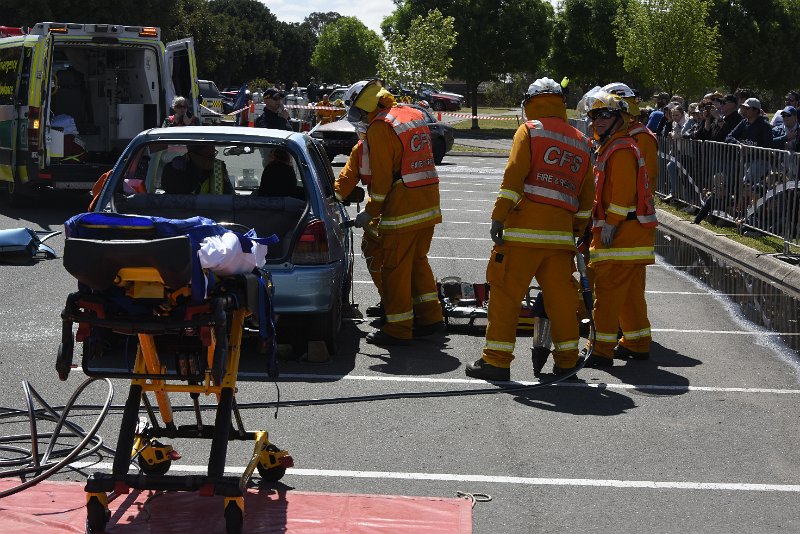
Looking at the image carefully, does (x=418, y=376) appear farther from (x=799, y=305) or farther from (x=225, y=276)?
(x=799, y=305)

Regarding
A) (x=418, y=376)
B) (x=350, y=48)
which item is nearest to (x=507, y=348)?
(x=418, y=376)

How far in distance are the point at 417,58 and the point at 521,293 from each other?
33.1m

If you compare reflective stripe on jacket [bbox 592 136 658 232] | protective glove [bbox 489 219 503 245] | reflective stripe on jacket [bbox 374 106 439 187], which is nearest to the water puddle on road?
reflective stripe on jacket [bbox 592 136 658 232]

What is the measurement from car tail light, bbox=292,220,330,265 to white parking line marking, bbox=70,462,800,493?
2.41m

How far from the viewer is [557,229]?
7.79 metres

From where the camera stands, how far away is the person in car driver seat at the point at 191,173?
914cm

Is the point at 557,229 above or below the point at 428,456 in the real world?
above

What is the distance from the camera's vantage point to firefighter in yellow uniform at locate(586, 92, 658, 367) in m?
8.41

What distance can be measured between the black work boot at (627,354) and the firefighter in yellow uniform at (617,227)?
4.0 inches

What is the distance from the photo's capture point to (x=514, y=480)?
5844 mm

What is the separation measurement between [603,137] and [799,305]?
3.73 metres

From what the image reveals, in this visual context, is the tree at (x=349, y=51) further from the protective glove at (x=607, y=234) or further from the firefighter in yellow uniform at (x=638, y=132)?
the protective glove at (x=607, y=234)

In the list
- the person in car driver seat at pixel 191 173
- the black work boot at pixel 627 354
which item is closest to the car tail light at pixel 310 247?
the person in car driver seat at pixel 191 173

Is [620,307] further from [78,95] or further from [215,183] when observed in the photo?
[78,95]
